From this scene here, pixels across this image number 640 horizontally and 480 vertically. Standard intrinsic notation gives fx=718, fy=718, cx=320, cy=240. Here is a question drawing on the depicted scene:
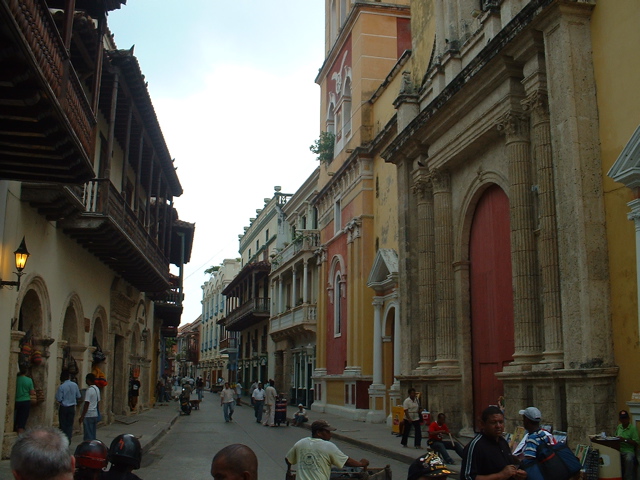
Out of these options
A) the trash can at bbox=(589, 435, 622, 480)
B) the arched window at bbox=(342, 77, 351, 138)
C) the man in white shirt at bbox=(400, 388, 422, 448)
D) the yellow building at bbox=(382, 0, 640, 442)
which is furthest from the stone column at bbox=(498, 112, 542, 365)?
the arched window at bbox=(342, 77, 351, 138)

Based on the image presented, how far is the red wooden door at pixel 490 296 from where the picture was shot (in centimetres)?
1502

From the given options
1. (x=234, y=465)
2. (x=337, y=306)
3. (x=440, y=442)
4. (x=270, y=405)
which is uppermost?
(x=337, y=306)

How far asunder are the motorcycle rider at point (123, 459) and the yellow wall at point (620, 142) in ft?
28.2

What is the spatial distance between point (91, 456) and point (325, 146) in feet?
91.8

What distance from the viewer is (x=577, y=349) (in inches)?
434

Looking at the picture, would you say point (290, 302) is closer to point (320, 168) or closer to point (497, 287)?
point (320, 168)

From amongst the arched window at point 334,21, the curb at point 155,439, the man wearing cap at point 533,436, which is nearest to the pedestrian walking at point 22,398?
the curb at point 155,439

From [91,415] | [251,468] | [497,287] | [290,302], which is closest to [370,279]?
[497,287]

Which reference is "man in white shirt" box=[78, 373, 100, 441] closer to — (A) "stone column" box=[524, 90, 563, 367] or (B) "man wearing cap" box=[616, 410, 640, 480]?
(A) "stone column" box=[524, 90, 563, 367]

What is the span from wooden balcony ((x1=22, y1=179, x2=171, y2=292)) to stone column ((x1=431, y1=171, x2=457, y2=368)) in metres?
7.49

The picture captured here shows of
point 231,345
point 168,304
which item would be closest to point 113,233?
point 168,304

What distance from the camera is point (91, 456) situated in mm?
3604

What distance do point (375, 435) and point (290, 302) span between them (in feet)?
70.1

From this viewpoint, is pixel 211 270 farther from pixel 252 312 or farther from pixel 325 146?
pixel 325 146
